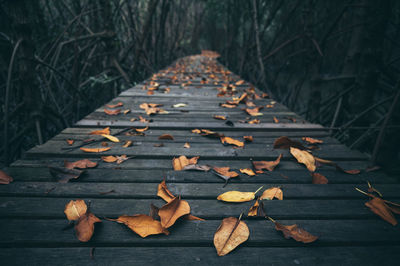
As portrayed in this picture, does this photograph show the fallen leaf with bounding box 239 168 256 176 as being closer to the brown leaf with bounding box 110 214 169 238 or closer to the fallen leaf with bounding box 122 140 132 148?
the brown leaf with bounding box 110 214 169 238

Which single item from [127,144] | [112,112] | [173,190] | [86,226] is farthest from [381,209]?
[112,112]

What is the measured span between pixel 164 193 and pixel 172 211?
13cm

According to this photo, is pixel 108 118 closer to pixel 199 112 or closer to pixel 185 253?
pixel 199 112

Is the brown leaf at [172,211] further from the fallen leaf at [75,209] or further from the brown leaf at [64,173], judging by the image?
the brown leaf at [64,173]

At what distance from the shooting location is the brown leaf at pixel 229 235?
619 mm

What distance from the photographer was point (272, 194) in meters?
0.86

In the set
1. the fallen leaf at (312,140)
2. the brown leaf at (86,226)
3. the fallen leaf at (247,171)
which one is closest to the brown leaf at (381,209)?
the fallen leaf at (247,171)

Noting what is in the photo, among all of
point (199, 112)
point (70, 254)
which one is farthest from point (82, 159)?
point (199, 112)

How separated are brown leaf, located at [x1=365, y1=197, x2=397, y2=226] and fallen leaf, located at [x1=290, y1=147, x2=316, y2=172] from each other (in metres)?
0.26

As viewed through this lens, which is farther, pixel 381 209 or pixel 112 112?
pixel 112 112

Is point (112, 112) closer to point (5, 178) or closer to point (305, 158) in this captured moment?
point (5, 178)

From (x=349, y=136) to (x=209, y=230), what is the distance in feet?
7.69

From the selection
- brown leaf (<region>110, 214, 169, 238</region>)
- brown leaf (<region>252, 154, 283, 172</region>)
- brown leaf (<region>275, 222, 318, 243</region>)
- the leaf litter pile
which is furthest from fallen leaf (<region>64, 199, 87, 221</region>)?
brown leaf (<region>252, 154, 283, 172</region>)

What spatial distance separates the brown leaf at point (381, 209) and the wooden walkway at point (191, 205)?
0.7 inches
